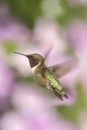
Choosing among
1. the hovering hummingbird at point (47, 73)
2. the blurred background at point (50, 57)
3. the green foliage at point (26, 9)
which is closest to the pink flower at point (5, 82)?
the blurred background at point (50, 57)

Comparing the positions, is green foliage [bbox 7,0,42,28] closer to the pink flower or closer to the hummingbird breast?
the pink flower

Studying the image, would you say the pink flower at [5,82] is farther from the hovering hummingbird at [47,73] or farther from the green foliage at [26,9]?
the hovering hummingbird at [47,73]

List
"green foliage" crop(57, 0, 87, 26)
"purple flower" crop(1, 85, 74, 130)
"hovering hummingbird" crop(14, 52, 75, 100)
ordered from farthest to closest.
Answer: "green foliage" crop(57, 0, 87, 26), "purple flower" crop(1, 85, 74, 130), "hovering hummingbird" crop(14, 52, 75, 100)

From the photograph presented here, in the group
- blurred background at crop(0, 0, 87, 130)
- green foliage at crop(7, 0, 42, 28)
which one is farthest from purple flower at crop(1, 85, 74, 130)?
green foliage at crop(7, 0, 42, 28)

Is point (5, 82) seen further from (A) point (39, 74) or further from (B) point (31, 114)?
(A) point (39, 74)

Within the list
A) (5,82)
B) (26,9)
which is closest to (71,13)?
(26,9)
